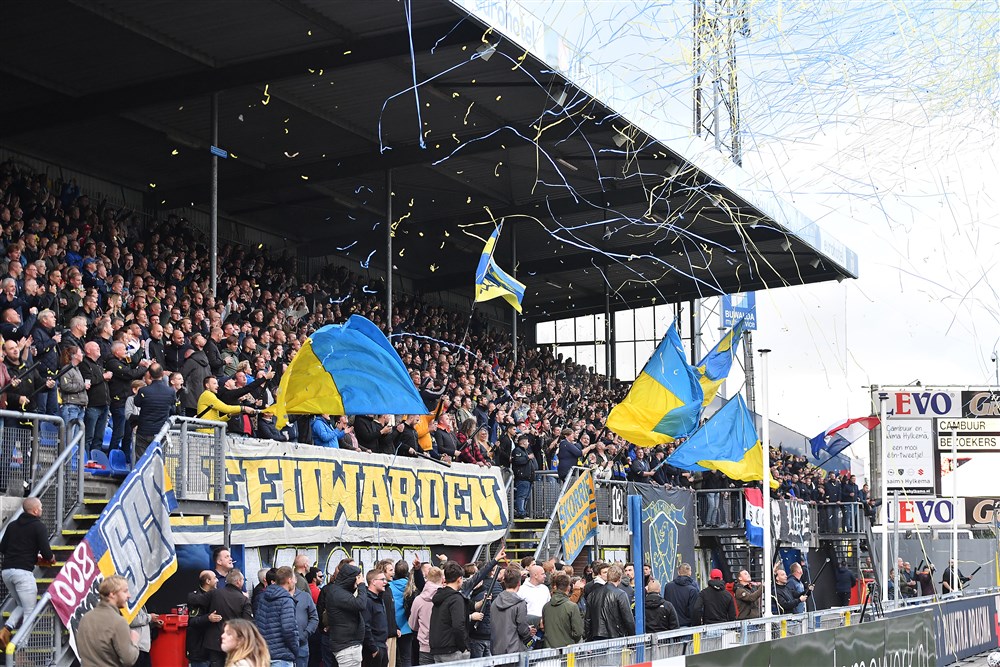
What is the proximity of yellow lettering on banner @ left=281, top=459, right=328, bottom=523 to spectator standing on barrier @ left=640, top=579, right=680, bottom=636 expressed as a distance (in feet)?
14.6

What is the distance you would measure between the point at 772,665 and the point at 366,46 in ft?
44.7

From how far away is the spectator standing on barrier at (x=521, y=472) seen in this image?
23219 millimetres

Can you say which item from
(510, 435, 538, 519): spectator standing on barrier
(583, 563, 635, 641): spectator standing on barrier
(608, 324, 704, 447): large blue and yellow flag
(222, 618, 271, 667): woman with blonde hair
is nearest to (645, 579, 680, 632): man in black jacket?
(583, 563, 635, 641): spectator standing on barrier

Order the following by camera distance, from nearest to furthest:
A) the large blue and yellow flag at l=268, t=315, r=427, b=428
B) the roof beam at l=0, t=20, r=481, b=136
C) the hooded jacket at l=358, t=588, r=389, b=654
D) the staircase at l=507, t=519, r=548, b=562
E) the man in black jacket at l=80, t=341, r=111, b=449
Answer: the hooded jacket at l=358, t=588, r=389, b=654 → the man in black jacket at l=80, t=341, r=111, b=449 → the large blue and yellow flag at l=268, t=315, r=427, b=428 → the roof beam at l=0, t=20, r=481, b=136 → the staircase at l=507, t=519, r=548, b=562

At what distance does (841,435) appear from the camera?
3056cm

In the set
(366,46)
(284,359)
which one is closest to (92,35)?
(366,46)

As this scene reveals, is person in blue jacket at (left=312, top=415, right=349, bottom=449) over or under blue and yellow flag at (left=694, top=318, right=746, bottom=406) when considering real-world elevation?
under

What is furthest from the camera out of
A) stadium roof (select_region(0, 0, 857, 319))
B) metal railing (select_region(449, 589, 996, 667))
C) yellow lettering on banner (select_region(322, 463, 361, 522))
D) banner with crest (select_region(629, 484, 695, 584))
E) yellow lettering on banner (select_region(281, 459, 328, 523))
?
banner with crest (select_region(629, 484, 695, 584))

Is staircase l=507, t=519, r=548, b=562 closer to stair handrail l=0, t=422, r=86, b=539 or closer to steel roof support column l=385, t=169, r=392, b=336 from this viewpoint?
steel roof support column l=385, t=169, r=392, b=336

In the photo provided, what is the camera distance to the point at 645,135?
26.1 metres

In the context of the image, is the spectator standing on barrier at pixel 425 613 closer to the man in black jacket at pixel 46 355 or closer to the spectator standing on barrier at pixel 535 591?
the spectator standing on barrier at pixel 535 591

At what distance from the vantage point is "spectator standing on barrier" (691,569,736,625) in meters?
17.5

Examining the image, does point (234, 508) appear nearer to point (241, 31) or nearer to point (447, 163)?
point (241, 31)

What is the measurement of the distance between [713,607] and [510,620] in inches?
200
